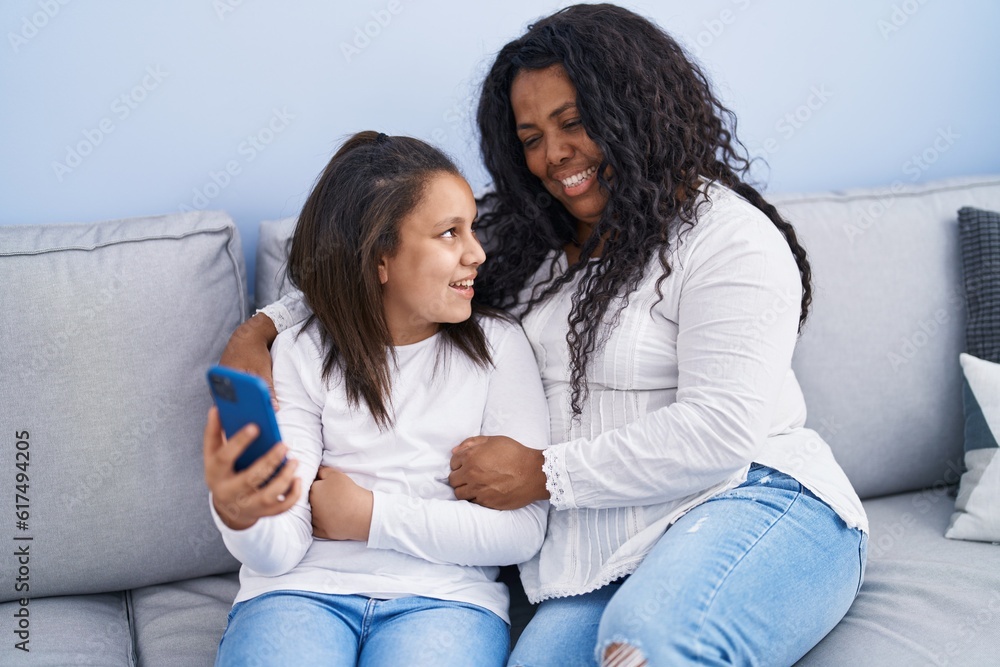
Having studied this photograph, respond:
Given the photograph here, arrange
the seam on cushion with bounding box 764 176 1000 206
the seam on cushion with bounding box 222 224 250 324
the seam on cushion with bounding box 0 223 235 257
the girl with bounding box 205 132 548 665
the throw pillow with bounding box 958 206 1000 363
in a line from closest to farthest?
1. the girl with bounding box 205 132 548 665
2. the seam on cushion with bounding box 0 223 235 257
3. the seam on cushion with bounding box 222 224 250 324
4. the throw pillow with bounding box 958 206 1000 363
5. the seam on cushion with bounding box 764 176 1000 206

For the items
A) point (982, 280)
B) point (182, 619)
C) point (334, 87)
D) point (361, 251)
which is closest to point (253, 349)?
point (361, 251)

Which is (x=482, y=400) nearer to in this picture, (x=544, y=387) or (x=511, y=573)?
(x=544, y=387)

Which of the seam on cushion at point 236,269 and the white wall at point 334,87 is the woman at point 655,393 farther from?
the seam on cushion at point 236,269

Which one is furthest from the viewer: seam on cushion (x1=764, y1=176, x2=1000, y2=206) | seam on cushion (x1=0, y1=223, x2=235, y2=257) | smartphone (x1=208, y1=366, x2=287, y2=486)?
seam on cushion (x1=764, y1=176, x2=1000, y2=206)

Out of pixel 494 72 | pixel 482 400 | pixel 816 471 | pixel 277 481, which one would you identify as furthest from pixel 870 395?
pixel 277 481

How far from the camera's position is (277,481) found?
3.24 feet

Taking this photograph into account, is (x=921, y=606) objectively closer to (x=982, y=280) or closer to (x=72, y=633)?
(x=982, y=280)

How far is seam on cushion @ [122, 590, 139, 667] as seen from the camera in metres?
1.30

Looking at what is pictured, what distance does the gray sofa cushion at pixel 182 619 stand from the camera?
1.28m

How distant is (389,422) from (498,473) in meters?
0.18

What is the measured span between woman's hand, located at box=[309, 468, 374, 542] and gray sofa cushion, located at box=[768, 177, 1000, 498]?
0.89 metres

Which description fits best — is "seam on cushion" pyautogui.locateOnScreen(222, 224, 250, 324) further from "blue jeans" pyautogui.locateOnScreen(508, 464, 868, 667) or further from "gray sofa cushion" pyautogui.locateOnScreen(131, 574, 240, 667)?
"blue jeans" pyautogui.locateOnScreen(508, 464, 868, 667)

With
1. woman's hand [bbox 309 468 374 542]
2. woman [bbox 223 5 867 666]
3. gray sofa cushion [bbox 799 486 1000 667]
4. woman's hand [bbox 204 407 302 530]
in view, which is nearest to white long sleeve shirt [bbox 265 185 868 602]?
woman [bbox 223 5 867 666]

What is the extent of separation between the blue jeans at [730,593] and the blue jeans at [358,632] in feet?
0.24
